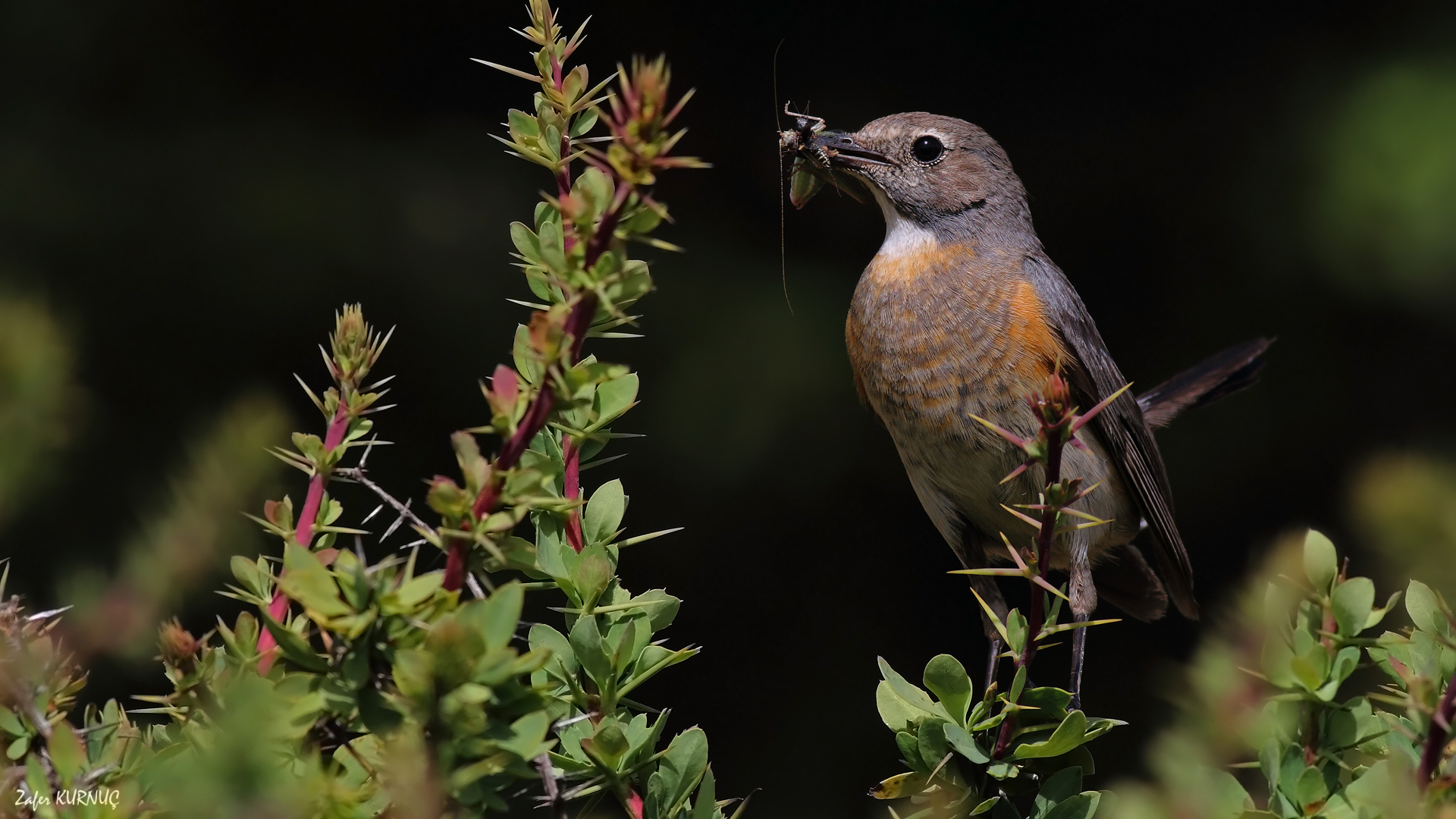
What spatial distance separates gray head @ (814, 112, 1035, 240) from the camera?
2617mm

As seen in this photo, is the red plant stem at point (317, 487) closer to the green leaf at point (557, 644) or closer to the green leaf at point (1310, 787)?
the green leaf at point (557, 644)

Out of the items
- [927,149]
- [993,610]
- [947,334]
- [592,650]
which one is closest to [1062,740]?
[592,650]

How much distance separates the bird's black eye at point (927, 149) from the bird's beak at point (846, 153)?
0.06 metres

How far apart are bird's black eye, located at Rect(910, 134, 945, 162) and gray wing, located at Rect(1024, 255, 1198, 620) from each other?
0.99ft

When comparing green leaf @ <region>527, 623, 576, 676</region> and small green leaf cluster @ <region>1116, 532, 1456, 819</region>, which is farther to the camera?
green leaf @ <region>527, 623, 576, 676</region>

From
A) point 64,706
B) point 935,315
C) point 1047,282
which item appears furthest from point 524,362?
point 1047,282

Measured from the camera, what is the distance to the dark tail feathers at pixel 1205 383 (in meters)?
3.16

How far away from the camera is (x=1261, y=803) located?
103 cm

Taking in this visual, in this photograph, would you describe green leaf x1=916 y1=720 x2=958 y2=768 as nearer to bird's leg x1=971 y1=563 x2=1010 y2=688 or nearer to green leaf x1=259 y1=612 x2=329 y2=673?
green leaf x1=259 y1=612 x2=329 y2=673

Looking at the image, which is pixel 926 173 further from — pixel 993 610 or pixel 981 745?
pixel 981 745

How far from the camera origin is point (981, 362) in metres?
2.28

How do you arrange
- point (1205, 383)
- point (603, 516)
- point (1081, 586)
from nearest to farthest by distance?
point (603, 516), point (1081, 586), point (1205, 383)

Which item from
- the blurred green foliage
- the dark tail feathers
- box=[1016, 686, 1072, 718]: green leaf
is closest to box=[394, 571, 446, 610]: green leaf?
the blurred green foliage

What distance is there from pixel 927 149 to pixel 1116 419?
702 mm
